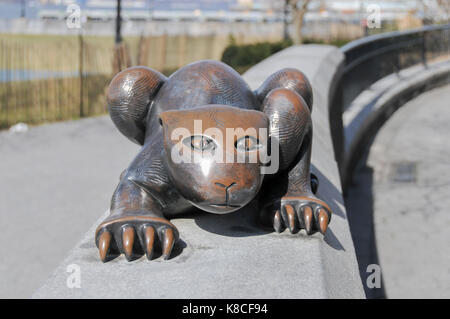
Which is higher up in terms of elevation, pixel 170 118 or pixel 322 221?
pixel 170 118

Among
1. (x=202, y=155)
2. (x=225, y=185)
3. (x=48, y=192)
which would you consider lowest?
(x=48, y=192)

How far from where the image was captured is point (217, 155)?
233 cm

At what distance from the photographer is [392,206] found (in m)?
6.75

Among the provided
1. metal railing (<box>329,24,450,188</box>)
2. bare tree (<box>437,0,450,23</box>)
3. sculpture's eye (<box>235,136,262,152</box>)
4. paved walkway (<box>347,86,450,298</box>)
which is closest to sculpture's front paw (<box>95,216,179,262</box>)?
sculpture's eye (<box>235,136,262,152</box>)

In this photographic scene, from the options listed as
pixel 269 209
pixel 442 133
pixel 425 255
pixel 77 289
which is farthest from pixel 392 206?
pixel 77 289

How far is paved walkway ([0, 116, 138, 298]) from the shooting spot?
4.82 m

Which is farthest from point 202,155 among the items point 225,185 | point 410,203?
point 410,203

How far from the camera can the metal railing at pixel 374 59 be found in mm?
6590

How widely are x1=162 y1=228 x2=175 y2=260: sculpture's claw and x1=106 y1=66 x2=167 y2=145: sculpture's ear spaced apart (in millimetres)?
911

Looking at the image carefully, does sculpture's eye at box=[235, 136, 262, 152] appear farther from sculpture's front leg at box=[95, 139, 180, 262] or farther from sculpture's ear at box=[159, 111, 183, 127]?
sculpture's front leg at box=[95, 139, 180, 262]

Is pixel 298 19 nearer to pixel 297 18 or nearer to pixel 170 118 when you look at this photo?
pixel 297 18

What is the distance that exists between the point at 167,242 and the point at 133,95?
1.01 m

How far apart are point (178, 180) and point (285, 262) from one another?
23.6 inches

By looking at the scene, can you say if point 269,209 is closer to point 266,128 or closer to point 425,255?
point 266,128
